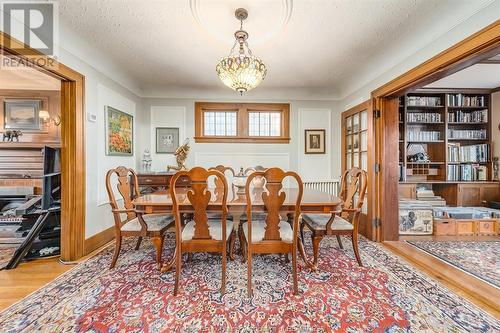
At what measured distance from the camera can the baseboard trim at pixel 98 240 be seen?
247 cm

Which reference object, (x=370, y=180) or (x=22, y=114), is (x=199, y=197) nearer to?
(x=370, y=180)

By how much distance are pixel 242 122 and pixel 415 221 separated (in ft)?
10.6

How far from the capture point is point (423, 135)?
352 cm

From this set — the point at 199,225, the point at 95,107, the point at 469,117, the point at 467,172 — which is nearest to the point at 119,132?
the point at 95,107

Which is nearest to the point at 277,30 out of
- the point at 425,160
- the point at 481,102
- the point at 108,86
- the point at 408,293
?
the point at 108,86

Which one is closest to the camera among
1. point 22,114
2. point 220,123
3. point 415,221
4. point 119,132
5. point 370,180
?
point 370,180

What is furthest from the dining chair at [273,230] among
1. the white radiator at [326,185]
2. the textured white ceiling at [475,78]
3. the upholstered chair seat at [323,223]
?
the textured white ceiling at [475,78]

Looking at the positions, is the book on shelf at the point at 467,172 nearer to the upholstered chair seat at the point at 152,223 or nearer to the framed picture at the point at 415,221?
the framed picture at the point at 415,221

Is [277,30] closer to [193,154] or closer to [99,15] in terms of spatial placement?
[99,15]

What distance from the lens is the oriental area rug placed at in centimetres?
200

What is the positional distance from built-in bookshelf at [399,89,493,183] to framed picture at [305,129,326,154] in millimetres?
1254

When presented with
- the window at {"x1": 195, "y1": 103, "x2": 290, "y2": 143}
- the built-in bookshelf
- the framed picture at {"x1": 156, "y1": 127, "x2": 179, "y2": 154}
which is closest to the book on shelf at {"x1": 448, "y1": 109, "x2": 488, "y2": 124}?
the built-in bookshelf

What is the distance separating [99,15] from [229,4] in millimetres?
1237

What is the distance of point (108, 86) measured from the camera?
2.98 m
